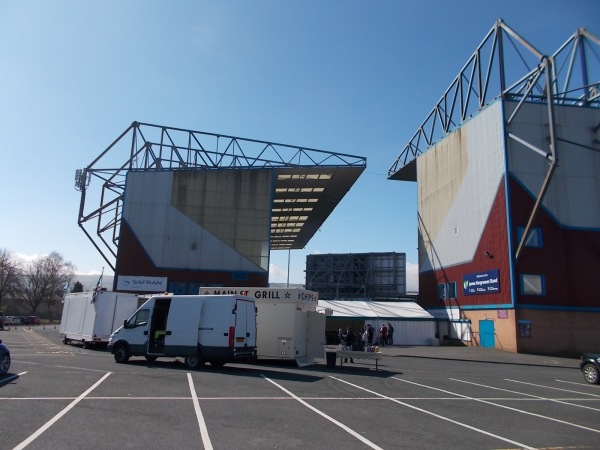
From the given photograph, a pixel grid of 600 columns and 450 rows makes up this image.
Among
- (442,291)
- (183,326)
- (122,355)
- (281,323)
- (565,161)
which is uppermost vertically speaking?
(565,161)

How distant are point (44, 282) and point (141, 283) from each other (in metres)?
67.9

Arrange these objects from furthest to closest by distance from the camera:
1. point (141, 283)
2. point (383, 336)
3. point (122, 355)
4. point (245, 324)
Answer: point (141, 283) → point (383, 336) → point (122, 355) → point (245, 324)

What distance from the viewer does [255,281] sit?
4381 cm

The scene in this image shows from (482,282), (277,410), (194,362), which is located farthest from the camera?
(482,282)

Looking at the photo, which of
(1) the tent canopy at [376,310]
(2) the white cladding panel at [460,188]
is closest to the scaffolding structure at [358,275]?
(2) the white cladding panel at [460,188]

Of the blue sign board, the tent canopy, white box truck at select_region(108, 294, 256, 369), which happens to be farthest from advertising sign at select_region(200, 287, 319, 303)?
the blue sign board

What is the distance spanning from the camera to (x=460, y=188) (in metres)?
40.8

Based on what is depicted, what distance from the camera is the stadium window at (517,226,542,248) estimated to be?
3350 cm

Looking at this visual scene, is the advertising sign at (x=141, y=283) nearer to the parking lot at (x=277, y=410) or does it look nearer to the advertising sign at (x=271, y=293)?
the advertising sign at (x=271, y=293)

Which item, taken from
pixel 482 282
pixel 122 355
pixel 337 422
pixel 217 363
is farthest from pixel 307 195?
pixel 337 422

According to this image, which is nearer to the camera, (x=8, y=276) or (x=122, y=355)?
(x=122, y=355)

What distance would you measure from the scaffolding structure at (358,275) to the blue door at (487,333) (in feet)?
88.3

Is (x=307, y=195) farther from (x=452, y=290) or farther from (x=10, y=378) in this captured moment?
(x=10, y=378)

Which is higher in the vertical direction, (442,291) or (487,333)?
(442,291)
